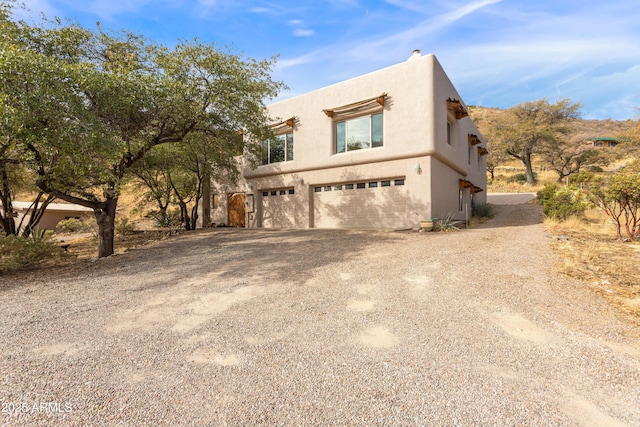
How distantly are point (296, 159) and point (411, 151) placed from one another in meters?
5.86

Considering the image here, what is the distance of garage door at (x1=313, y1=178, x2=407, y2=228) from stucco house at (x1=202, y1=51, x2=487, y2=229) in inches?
1.7

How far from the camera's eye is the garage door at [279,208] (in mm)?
15100

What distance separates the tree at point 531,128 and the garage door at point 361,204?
26.8m

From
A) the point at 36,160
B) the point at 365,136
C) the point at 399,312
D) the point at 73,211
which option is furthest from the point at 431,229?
the point at 73,211

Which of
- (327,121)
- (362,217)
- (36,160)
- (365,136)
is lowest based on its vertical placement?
(362,217)

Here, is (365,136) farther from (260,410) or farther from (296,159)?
(260,410)

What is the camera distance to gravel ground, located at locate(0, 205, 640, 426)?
2170mm

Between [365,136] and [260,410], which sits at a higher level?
[365,136]

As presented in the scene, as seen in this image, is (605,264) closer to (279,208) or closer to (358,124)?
(358,124)

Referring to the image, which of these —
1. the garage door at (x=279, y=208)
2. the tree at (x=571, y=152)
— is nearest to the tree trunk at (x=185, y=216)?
the garage door at (x=279, y=208)

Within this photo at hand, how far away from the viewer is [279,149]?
1566 cm

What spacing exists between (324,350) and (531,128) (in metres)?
36.3

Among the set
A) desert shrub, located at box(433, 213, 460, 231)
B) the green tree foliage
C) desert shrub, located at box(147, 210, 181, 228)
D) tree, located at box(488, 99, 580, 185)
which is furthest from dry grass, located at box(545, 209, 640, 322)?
tree, located at box(488, 99, 580, 185)

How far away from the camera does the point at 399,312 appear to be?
392 centimetres
